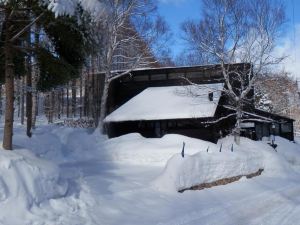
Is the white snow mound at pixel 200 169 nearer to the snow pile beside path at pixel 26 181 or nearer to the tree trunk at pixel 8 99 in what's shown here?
the snow pile beside path at pixel 26 181

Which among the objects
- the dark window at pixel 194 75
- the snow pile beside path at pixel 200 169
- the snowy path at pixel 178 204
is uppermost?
the dark window at pixel 194 75

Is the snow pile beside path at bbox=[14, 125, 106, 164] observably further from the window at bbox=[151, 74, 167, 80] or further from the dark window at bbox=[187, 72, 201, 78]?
the dark window at bbox=[187, 72, 201, 78]

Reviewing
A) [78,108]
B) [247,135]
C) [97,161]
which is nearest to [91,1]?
[97,161]

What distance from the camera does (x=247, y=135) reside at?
30.3 metres

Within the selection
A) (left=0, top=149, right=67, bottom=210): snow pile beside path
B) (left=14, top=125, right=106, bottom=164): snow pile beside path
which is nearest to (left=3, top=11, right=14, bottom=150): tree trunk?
(left=0, top=149, right=67, bottom=210): snow pile beside path

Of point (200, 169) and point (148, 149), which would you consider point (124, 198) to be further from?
point (148, 149)

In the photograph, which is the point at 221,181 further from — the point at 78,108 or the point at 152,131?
the point at 78,108

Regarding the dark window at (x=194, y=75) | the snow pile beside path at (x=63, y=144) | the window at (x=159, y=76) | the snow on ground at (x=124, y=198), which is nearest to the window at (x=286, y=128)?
the dark window at (x=194, y=75)

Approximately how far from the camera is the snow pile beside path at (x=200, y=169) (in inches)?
518

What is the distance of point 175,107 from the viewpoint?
2750 centimetres

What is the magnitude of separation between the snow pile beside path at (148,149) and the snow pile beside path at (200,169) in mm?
3239

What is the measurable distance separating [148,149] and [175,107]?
6.15 m

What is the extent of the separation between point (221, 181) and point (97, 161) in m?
7.10

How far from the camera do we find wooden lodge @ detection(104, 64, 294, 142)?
27047 mm
